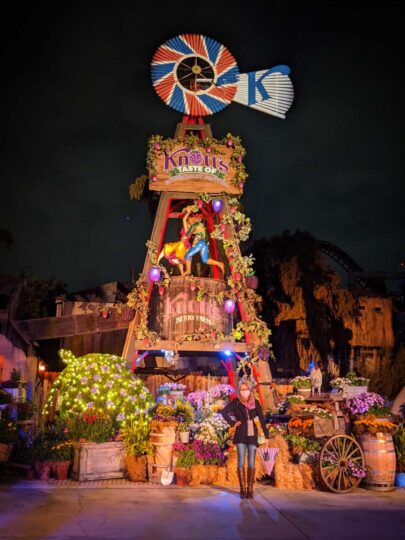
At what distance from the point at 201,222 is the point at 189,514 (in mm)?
10153

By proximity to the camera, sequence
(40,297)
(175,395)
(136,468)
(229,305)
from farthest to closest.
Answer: (40,297)
(229,305)
(175,395)
(136,468)

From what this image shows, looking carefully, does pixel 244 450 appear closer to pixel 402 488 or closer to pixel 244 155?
pixel 402 488

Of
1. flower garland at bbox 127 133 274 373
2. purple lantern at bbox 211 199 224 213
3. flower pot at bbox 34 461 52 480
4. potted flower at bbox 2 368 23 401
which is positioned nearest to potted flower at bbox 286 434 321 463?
flower garland at bbox 127 133 274 373

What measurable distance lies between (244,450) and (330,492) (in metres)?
1.98

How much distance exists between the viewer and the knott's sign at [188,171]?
16.5 m

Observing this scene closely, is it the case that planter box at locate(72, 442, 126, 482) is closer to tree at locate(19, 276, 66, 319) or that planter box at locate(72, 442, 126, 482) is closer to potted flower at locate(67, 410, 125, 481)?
potted flower at locate(67, 410, 125, 481)

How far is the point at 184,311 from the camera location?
15633 millimetres

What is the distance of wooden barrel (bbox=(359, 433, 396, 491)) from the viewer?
9.92 meters

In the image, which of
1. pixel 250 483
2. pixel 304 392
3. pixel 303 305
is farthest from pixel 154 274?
pixel 303 305

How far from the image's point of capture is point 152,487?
9.92 m

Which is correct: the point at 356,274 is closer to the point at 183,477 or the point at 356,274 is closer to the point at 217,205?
the point at 217,205

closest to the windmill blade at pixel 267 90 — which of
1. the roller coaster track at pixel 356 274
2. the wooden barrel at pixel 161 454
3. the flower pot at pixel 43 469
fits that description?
the wooden barrel at pixel 161 454

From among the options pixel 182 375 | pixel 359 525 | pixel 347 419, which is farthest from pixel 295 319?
pixel 359 525

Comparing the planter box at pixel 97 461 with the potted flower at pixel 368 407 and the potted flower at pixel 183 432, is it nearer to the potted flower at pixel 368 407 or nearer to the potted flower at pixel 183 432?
the potted flower at pixel 183 432
